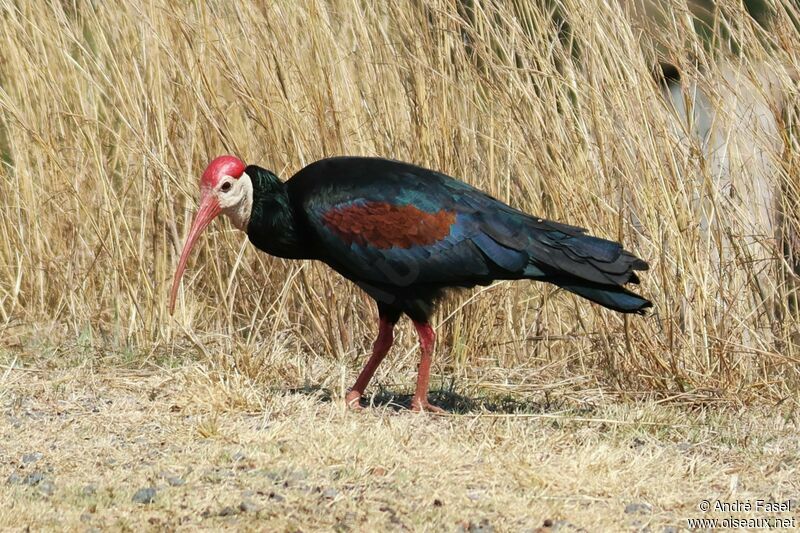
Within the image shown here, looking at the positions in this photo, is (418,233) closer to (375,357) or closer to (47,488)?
(375,357)

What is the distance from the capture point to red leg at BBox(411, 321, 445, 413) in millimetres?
4773

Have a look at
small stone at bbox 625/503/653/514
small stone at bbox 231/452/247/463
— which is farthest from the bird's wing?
small stone at bbox 625/503/653/514

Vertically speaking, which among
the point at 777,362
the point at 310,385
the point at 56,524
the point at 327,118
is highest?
the point at 327,118

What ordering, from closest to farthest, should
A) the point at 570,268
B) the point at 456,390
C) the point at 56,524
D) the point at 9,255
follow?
the point at 56,524, the point at 570,268, the point at 456,390, the point at 9,255

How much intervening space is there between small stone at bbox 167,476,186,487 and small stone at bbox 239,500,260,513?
28 cm

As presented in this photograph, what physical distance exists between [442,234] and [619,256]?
673 millimetres

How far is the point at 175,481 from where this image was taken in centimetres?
374

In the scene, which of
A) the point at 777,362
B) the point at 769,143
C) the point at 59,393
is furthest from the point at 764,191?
the point at 59,393

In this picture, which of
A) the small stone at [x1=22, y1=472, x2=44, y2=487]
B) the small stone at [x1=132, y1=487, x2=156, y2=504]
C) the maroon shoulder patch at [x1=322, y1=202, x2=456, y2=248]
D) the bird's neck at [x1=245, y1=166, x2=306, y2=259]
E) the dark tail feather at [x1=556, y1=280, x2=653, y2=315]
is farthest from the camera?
the bird's neck at [x1=245, y1=166, x2=306, y2=259]

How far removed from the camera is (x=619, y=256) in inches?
179

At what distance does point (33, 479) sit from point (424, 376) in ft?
5.21

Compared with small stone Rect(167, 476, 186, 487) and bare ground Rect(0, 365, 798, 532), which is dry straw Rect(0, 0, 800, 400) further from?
small stone Rect(167, 476, 186, 487)

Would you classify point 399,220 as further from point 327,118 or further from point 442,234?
point 327,118

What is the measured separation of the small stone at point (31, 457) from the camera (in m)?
4.04
